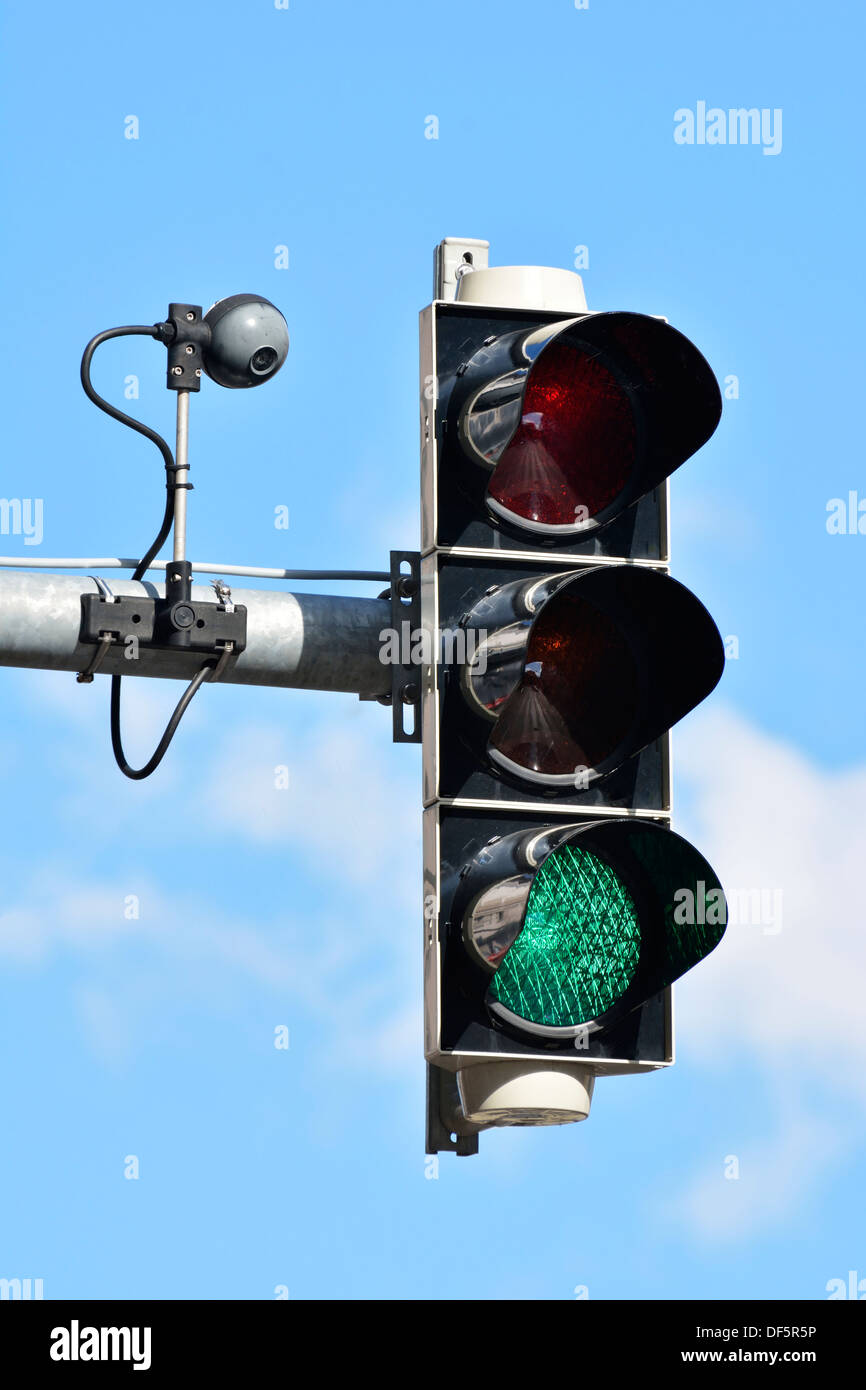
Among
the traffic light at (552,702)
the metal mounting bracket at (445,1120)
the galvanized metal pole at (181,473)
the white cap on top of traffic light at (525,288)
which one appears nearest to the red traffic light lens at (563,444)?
the traffic light at (552,702)

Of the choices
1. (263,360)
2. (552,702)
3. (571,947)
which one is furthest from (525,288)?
(571,947)

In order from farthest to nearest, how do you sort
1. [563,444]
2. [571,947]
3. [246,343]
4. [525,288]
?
[525,288] → [563,444] → [246,343] → [571,947]

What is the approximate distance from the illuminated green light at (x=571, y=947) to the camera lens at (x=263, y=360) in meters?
1.34

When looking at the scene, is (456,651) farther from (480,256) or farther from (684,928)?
(480,256)

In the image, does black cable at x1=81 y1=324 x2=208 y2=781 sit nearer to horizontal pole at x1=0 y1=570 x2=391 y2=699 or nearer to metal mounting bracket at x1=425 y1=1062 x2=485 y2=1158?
horizontal pole at x1=0 y1=570 x2=391 y2=699

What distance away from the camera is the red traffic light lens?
20.2 ft

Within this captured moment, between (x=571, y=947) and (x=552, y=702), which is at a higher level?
(x=552, y=702)

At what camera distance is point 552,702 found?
6047 mm

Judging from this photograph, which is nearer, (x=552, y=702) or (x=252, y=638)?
(x=252, y=638)

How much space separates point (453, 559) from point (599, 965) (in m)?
1.00

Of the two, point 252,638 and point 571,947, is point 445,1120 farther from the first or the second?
point 252,638

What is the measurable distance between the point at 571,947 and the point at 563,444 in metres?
1.22

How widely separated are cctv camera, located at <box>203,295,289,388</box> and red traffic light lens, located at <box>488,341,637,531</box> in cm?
60

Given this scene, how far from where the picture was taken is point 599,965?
5.88 m
